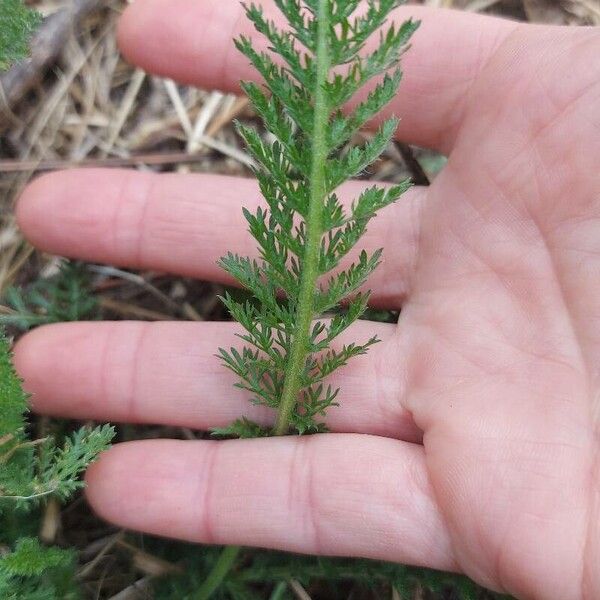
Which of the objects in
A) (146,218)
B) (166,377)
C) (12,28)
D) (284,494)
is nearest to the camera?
(12,28)

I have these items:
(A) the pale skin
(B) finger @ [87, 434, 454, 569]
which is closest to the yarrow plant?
(B) finger @ [87, 434, 454, 569]

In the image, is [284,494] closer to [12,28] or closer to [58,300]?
[58,300]

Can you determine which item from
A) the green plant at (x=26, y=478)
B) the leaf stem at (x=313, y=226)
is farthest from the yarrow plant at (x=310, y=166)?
the green plant at (x=26, y=478)

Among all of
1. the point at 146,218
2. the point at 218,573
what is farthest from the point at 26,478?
the point at 146,218

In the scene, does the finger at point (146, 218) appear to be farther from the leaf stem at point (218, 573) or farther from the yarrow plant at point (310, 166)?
the leaf stem at point (218, 573)

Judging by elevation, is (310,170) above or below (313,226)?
above

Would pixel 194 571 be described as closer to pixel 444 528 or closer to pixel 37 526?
pixel 37 526

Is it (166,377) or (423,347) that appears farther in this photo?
(166,377)

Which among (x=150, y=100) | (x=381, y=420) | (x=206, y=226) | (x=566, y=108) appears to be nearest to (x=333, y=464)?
(x=381, y=420)
